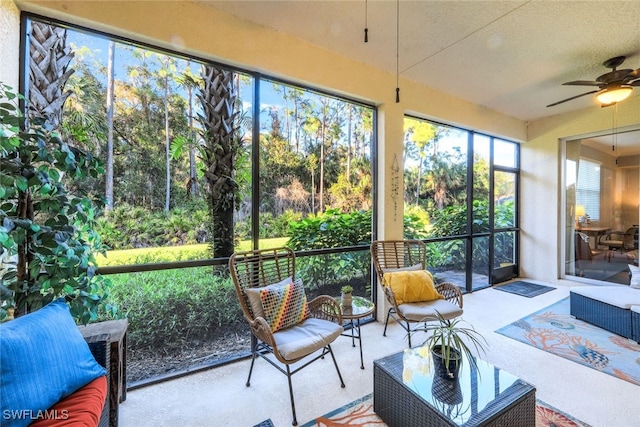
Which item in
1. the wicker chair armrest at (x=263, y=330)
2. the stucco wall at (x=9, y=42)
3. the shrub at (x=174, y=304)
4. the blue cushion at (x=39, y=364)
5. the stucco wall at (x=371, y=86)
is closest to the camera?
the blue cushion at (x=39, y=364)

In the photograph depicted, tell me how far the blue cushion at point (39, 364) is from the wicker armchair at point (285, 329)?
883mm

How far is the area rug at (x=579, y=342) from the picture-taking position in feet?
7.50

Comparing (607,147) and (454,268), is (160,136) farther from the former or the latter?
(607,147)

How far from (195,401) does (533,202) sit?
583 cm

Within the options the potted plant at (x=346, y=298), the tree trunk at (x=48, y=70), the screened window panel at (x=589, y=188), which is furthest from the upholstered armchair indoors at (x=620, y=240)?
the tree trunk at (x=48, y=70)

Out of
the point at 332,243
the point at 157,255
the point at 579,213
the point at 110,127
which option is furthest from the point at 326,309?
the point at 579,213

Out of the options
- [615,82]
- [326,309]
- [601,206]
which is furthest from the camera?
[601,206]

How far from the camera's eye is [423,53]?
2.83 m

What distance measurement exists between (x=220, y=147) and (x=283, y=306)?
1.44 m

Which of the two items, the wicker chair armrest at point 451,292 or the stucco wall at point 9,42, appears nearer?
the stucco wall at point 9,42

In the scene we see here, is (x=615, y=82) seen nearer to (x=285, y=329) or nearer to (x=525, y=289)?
(x=525, y=289)

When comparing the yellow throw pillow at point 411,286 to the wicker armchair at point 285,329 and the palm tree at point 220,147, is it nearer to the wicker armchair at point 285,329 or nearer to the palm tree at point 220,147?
the wicker armchair at point 285,329

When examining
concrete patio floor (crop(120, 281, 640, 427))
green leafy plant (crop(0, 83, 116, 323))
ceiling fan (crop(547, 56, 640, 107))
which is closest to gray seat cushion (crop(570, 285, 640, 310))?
concrete patio floor (crop(120, 281, 640, 427))

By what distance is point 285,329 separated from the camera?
2.07m
